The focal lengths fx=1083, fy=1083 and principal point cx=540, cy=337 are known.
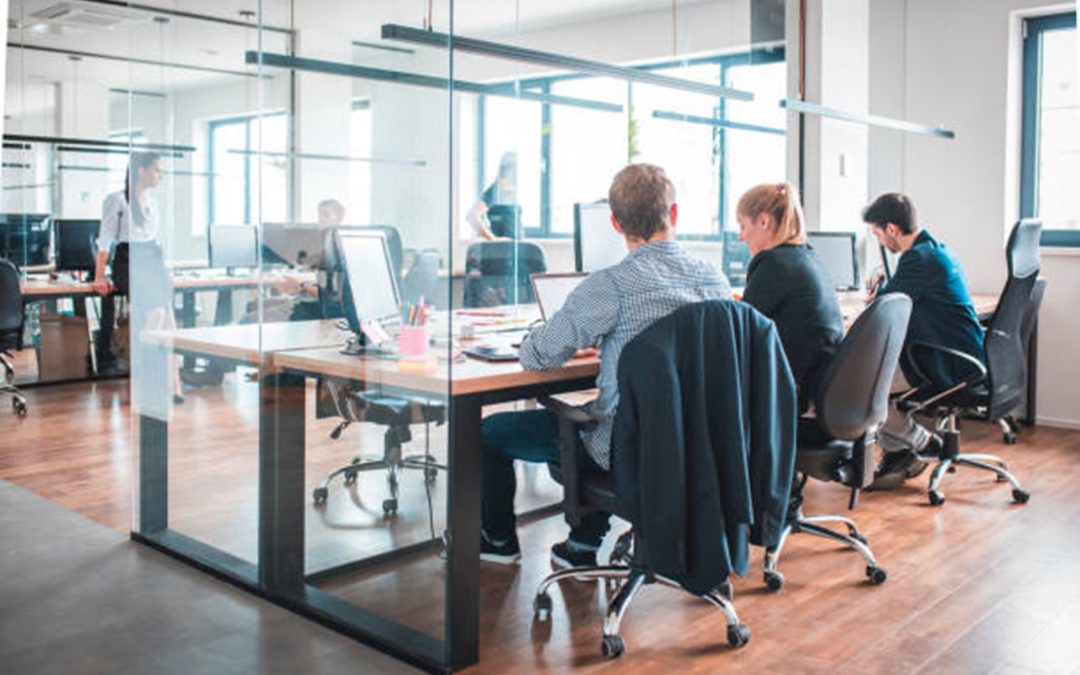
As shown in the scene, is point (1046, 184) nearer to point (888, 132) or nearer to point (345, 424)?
point (888, 132)

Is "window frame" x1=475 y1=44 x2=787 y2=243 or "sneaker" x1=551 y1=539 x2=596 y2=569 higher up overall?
"window frame" x1=475 y1=44 x2=787 y2=243

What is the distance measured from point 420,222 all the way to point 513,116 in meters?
3.79

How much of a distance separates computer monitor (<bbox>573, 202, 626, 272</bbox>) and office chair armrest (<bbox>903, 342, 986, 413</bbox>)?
1.28 m

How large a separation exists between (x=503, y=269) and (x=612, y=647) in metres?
3.79

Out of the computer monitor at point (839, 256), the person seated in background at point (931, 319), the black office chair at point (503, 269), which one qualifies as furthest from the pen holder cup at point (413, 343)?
the computer monitor at point (839, 256)

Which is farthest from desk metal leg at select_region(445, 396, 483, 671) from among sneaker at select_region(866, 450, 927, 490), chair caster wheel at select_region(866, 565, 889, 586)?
sneaker at select_region(866, 450, 927, 490)

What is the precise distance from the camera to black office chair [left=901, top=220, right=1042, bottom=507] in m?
4.43

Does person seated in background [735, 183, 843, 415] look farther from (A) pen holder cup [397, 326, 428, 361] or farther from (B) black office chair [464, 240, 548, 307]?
(B) black office chair [464, 240, 548, 307]

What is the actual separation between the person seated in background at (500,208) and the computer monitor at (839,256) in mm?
1727

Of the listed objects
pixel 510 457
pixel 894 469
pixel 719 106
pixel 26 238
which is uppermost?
pixel 719 106

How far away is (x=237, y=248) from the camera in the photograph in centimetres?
301

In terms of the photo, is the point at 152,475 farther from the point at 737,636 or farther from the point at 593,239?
the point at 737,636

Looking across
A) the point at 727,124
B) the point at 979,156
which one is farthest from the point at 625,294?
the point at 979,156

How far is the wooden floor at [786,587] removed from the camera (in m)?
2.80
